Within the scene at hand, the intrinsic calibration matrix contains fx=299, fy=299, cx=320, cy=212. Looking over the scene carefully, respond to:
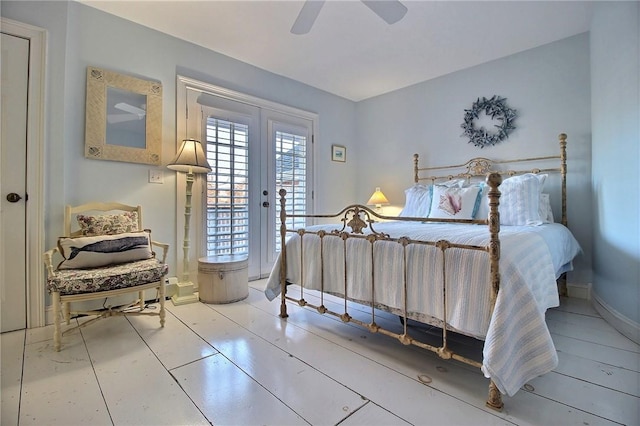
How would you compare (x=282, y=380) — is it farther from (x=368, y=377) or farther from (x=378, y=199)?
(x=378, y=199)

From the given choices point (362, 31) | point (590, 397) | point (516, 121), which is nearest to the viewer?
point (590, 397)

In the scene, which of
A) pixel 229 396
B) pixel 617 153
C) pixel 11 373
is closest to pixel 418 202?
pixel 617 153

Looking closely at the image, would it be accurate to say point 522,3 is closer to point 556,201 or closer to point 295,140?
point 556,201

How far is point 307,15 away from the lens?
2002 mm

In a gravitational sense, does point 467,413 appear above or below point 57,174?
below

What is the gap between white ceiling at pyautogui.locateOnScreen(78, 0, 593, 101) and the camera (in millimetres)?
2393

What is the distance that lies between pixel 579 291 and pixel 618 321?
2.72 ft

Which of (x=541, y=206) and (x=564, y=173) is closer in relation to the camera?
(x=541, y=206)

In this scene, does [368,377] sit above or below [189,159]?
below

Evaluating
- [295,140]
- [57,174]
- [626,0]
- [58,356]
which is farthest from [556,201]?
[57,174]

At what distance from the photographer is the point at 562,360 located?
1.68 meters

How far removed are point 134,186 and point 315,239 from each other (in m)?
1.73

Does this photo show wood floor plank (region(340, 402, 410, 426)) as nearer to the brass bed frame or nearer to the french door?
the brass bed frame

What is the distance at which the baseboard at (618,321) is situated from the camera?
1.86 m
